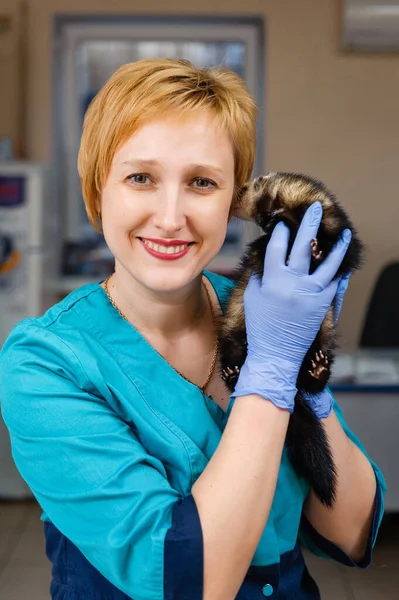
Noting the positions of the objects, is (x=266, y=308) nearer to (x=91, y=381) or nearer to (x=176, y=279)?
(x=176, y=279)

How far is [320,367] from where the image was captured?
1249 millimetres

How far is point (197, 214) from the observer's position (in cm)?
117

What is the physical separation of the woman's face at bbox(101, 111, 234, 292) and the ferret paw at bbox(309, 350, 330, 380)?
25 centimetres

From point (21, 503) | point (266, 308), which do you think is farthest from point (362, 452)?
point (21, 503)

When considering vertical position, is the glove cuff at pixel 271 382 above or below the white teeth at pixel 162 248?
below

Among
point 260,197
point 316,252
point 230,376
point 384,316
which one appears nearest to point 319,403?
point 230,376

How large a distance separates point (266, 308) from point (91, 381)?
29 centimetres

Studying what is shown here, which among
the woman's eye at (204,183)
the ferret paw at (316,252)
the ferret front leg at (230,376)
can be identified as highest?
the woman's eye at (204,183)

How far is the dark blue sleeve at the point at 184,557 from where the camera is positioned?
1.00m

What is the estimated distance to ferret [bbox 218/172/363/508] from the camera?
1210mm

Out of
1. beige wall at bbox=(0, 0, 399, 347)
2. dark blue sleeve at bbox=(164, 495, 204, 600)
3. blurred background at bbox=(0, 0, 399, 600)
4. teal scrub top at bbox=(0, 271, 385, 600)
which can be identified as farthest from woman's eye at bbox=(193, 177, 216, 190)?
beige wall at bbox=(0, 0, 399, 347)

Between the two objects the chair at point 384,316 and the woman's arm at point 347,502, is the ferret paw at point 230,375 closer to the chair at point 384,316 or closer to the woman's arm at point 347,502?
the woman's arm at point 347,502

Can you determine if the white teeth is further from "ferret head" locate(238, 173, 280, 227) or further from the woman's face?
"ferret head" locate(238, 173, 280, 227)

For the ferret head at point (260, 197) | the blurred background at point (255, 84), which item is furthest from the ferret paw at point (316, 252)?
the blurred background at point (255, 84)
